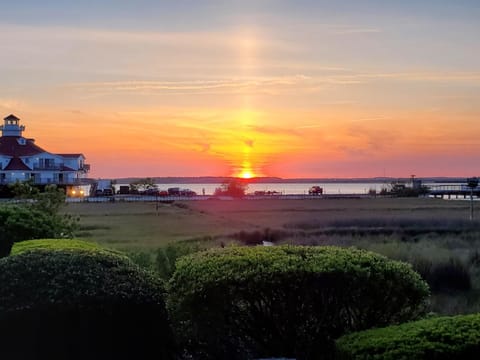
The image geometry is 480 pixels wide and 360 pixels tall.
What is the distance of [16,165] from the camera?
316 ft

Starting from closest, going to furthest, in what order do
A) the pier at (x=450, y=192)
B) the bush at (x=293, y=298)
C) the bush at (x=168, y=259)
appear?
1. the bush at (x=293, y=298)
2. the bush at (x=168, y=259)
3. the pier at (x=450, y=192)

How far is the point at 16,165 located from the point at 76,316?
94.7 meters

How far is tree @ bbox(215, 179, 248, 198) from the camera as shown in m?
113

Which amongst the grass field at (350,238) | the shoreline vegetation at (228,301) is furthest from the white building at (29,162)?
the shoreline vegetation at (228,301)

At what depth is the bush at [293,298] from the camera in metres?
6.66

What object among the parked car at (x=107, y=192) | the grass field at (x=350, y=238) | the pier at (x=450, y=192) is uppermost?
the parked car at (x=107, y=192)

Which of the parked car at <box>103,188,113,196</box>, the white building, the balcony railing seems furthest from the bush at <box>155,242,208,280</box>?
the balcony railing

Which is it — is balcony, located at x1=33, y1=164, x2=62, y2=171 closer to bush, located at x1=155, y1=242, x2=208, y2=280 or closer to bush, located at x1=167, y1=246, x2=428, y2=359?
bush, located at x1=155, y1=242, x2=208, y2=280

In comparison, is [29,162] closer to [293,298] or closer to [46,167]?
[46,167]

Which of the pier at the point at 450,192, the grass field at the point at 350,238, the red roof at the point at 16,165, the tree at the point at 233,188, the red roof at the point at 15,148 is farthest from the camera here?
the pier at the point at 450,192

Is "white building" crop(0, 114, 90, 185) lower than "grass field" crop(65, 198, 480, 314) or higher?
higher

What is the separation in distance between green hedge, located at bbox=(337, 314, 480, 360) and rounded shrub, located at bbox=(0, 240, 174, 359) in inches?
→ 84.2

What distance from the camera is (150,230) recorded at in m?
42.9

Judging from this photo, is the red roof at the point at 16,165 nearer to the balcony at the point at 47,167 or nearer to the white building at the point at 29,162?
the white building at the point at 29,162
